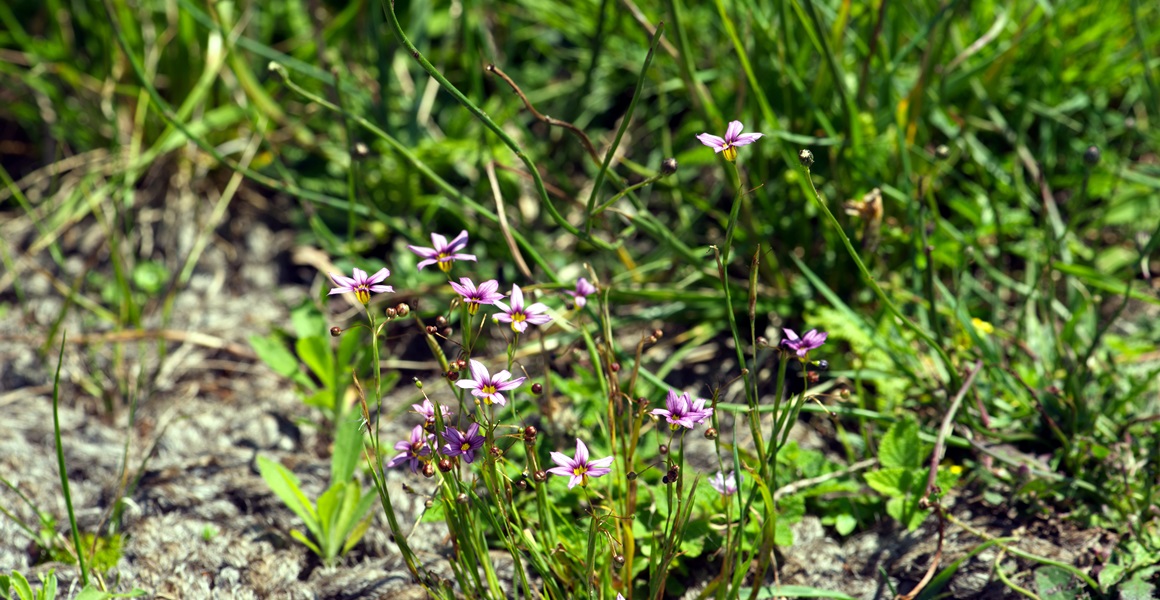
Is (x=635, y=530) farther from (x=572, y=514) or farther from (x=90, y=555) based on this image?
(x=90, y=555)

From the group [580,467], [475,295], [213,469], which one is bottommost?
[213,469]

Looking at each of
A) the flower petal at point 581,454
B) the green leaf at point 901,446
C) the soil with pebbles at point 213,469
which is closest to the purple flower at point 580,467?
the flower petal at point 581,454

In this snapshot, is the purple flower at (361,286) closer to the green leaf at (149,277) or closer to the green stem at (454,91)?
the green stem at (454,91)

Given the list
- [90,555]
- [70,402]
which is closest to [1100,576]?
[90,555]

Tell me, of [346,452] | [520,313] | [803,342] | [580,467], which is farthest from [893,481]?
[346,452]

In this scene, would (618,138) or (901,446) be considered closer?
(618,138)

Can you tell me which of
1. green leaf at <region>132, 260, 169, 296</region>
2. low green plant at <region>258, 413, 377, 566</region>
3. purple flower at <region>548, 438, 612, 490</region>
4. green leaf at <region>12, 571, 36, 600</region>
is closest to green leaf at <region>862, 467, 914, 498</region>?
purple flower at <region>548, 438, 612, 490</region>

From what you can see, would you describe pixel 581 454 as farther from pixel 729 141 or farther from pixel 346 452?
pixel 346 452
